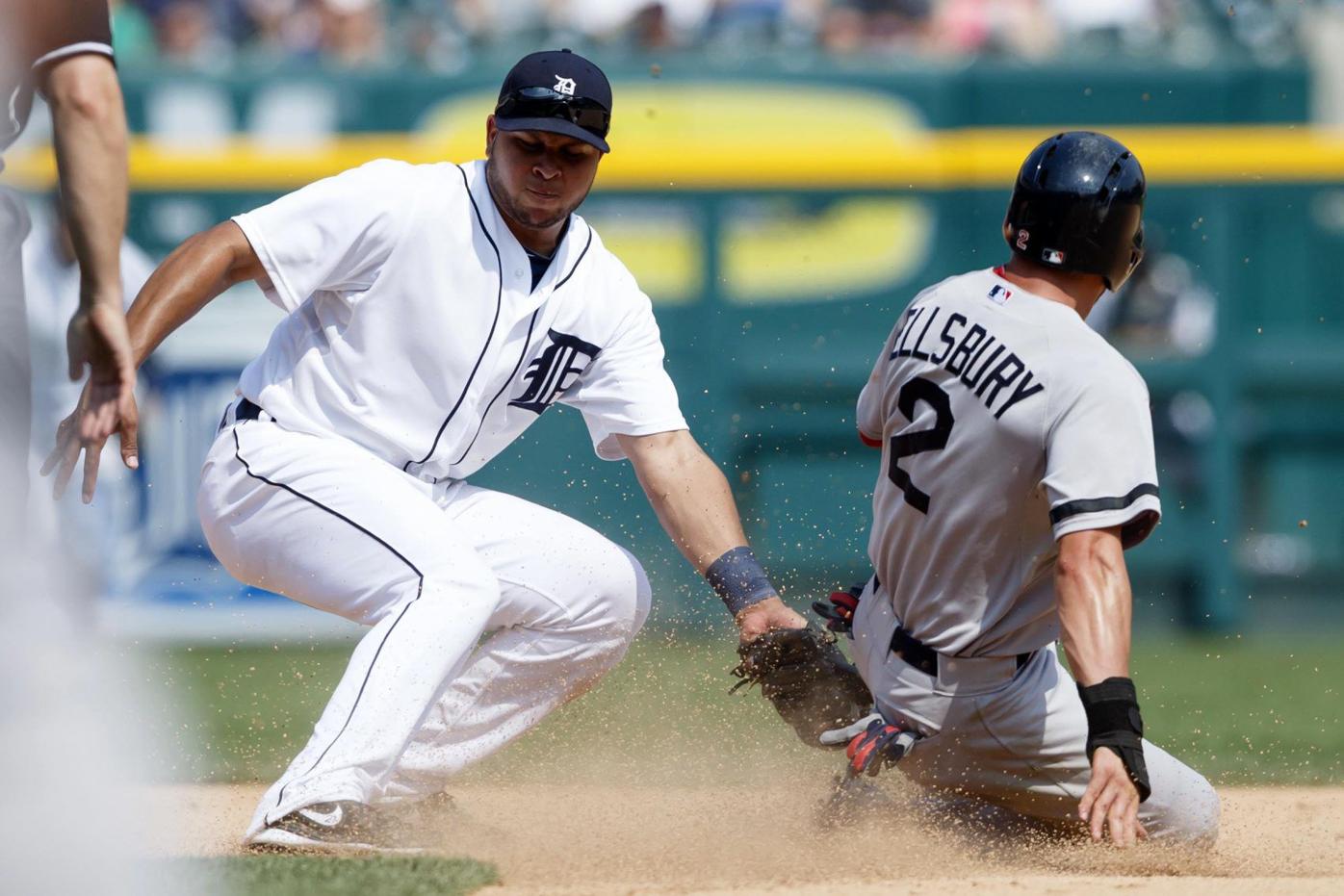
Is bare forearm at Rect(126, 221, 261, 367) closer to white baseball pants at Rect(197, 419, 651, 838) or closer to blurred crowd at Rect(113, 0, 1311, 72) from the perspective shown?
white baseball pants at Rect(197, 419, 651, 838)

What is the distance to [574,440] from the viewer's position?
7.16 metres

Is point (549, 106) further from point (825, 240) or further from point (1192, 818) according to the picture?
point (825, 240)

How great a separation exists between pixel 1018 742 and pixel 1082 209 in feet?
3.56

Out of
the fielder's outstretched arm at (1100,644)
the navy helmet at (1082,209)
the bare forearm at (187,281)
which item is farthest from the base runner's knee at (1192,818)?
the bare forearm at (187,281)

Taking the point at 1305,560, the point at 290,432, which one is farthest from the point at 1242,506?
the point at 290,432

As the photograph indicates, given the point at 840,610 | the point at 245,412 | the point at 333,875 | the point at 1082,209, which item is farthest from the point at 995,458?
the point at 245,412

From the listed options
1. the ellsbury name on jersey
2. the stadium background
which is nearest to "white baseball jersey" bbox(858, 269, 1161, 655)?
the ellsbury name on jersey

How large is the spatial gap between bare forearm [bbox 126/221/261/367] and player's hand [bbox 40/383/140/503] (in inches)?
8.5

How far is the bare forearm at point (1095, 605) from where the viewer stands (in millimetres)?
2943

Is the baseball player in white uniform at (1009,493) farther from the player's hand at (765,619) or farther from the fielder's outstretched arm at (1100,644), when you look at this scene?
the player's hand at (765,619)

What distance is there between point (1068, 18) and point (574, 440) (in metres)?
3.76

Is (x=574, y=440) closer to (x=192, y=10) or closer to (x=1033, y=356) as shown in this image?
(x=192, y=10)

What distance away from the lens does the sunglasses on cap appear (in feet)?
11.7

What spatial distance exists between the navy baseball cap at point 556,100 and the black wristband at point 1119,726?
1510mm
